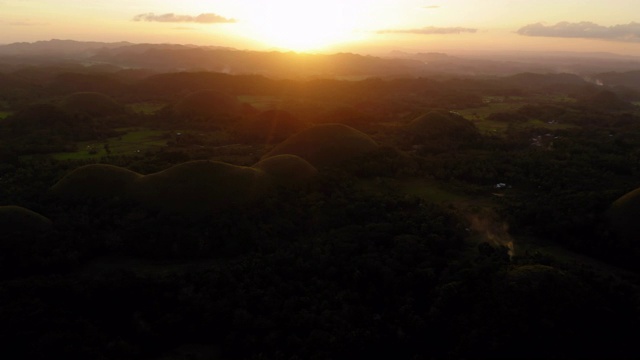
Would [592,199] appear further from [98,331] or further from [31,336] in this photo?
[31,336]

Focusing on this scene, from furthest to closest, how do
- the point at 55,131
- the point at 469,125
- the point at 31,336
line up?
the point at 469,125, the point at 55,131, the point at 31,336

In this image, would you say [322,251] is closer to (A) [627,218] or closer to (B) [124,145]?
(A) [627,218]

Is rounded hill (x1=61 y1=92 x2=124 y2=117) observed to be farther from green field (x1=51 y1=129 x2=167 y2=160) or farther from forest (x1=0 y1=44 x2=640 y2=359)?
forest (x1=0 y1=44 x2=640 y2=359)

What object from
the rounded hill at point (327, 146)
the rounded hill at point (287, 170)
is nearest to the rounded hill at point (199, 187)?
the rounded hill at point (287, 170)

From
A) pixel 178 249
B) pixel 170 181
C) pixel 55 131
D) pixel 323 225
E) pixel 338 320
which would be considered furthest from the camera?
pixel 55 131

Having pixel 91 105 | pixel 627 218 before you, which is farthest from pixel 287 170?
pixel 91 105

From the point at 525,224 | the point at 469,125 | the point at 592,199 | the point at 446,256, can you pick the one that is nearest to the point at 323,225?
the point at 446,256

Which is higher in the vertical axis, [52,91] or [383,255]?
[52,91]
